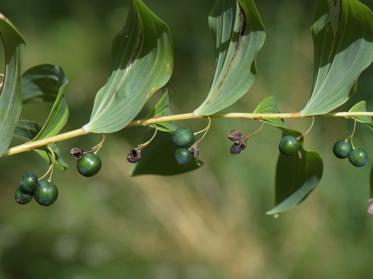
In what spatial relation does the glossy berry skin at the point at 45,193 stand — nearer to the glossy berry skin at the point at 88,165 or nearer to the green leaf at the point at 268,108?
the glossy berry skin at the point at 88,165

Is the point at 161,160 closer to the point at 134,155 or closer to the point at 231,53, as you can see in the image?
the point at 134,155

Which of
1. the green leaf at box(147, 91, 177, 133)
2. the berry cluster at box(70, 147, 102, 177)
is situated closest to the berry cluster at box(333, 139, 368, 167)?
the green leaf at box(147, 91, 177, 133)

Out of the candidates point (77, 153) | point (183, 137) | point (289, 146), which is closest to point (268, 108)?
point (289, 146)

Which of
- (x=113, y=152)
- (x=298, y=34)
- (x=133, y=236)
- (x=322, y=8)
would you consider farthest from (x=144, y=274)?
(x=322, y=8)

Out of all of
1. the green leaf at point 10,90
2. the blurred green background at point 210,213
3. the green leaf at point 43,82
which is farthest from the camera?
the blurred green background at point 210,213

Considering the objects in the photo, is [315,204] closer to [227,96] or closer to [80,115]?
[80,115]

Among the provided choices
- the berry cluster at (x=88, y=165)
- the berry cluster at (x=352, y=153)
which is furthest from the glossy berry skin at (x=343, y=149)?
the berry cluster at (x=88, y=165)
